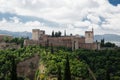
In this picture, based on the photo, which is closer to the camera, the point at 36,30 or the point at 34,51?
the point at 34,51

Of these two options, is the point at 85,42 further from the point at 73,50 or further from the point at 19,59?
the point at 19,59

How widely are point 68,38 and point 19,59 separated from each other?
26.7 m

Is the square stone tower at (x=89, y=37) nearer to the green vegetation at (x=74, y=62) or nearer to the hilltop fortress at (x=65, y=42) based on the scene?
the hilltop fortress at (x=65, y=42)

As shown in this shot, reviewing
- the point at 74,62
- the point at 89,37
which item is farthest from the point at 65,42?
the point at 74,62

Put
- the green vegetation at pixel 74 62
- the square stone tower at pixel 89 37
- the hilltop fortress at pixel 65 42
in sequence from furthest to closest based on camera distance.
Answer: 1. the square stone tower at pixel 89 37
2. the hilltop fortress at pixel 65 42
3. the green vegetation at pixel 74 62

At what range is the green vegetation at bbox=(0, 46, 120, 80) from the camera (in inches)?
2534

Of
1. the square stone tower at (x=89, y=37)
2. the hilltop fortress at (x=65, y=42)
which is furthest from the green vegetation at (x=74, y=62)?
the square stone tower at (x=89, y=37)

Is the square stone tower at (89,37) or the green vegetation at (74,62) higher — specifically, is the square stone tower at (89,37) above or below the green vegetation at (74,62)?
above

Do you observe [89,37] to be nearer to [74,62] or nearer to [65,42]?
[65,42]

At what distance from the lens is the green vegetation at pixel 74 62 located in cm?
6438

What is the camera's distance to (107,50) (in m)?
97.1

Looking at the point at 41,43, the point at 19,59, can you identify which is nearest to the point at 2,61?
the point at 19,59

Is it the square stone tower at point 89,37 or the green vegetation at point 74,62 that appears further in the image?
the square stone tower at point 89,37

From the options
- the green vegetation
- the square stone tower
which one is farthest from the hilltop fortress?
the green vegetation
